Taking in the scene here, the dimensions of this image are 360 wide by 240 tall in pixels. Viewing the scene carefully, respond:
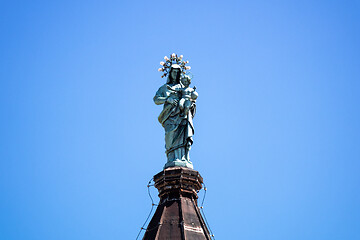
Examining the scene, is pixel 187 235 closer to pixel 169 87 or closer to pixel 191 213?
pixel 191 213

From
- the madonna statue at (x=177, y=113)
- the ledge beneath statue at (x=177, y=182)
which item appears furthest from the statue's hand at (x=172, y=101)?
the ledge beneath statue at (x=177, y=182)

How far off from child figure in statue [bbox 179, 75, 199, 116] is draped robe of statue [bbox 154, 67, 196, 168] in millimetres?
136

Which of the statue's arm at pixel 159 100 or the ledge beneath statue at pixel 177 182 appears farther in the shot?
the statue's arm at pixel 159 100

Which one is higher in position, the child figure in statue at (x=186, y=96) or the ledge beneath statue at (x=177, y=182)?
the child figure in statue at (x=186, y=96)

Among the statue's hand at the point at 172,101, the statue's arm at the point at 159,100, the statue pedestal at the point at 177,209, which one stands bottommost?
the statue pedestal at the point at 177,209

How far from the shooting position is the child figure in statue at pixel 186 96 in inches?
803

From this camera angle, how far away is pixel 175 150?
1997 cm

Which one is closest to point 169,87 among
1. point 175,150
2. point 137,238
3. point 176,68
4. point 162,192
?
point 176,68

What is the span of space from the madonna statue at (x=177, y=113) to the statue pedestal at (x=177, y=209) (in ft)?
1.63

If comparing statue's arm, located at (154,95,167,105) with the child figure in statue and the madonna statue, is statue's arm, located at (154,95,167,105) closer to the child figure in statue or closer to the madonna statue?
the madonna statue

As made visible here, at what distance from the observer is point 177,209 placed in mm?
18406

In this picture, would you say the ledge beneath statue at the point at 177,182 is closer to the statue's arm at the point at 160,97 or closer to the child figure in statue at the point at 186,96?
the child figure in statue at the point at 186,96

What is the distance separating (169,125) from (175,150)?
0.92m

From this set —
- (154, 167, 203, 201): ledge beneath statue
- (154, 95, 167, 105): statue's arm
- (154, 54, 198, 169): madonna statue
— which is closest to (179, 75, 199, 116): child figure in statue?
(154, 54, 198, 169): madonna statue
